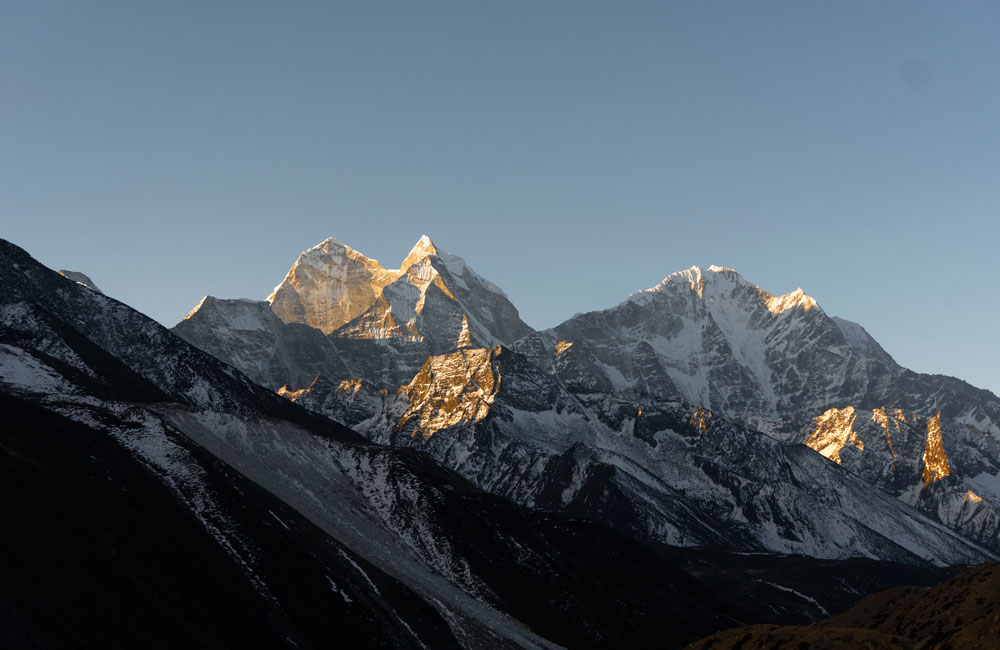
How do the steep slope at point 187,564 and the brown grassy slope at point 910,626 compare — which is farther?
the steep slope at point 187,564

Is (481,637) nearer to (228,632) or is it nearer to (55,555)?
(228,632)

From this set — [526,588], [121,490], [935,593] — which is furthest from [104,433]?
[935,593]

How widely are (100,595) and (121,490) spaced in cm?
3271

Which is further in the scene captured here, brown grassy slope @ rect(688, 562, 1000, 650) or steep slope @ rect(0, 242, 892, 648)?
steep slope @ rect(0, 242, 892, 648)

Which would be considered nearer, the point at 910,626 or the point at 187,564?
the point at 910,626

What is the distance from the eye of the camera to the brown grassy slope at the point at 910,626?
244ft

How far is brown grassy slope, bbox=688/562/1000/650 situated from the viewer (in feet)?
244

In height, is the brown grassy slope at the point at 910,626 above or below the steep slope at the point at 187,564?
above

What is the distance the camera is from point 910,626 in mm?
99000

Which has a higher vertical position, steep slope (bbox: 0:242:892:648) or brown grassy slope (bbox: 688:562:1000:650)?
brown grassy slope (bbox: 688:562:1000:650)

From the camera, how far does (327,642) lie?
435ft

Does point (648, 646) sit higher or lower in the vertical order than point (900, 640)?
lower

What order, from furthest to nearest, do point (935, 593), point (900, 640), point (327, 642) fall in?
point (327, 642)
point (935, 593)
point (900, 640)

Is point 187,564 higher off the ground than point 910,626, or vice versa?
point 910,626
